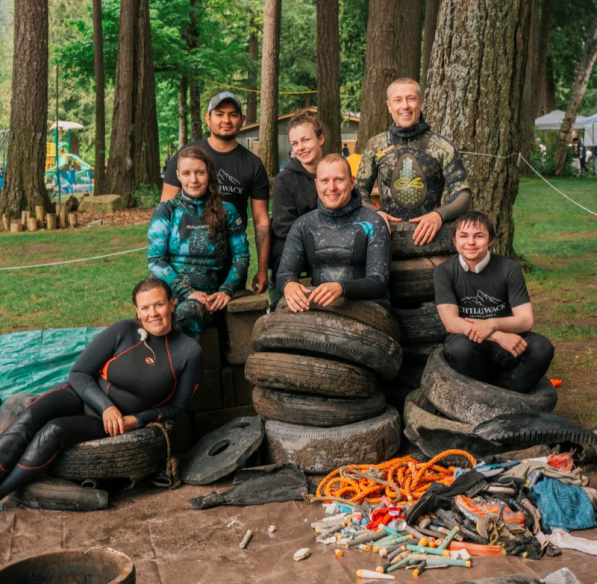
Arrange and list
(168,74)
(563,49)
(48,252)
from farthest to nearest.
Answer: (563,49) < (168,74) < (48,252)

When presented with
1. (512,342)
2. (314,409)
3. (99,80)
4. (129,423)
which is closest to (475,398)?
(512,342)

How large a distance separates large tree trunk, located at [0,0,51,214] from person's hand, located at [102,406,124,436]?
43.3 ft

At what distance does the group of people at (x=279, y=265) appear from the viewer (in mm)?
4688

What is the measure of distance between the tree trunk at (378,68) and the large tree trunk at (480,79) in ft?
19.9

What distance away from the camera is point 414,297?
550cm

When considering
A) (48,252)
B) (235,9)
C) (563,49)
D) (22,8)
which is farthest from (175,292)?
(235,9)

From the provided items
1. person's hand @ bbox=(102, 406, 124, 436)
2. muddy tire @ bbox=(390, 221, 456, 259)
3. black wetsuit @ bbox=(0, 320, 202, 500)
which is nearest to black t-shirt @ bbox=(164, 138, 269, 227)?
muddy tire @ bbox=(390, 221, 456, 259)

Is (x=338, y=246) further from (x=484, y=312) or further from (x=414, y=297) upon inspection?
(x=484, y=312)

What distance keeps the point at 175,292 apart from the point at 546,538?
2.63 metres

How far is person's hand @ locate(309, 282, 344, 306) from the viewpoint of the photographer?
186 inches

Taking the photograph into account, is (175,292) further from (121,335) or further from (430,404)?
(430,404)

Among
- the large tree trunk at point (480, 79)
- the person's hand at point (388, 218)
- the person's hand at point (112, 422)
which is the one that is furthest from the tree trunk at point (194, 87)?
the person's hand at point (112, 422)

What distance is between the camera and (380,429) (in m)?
4.85

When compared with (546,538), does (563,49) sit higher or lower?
higher
